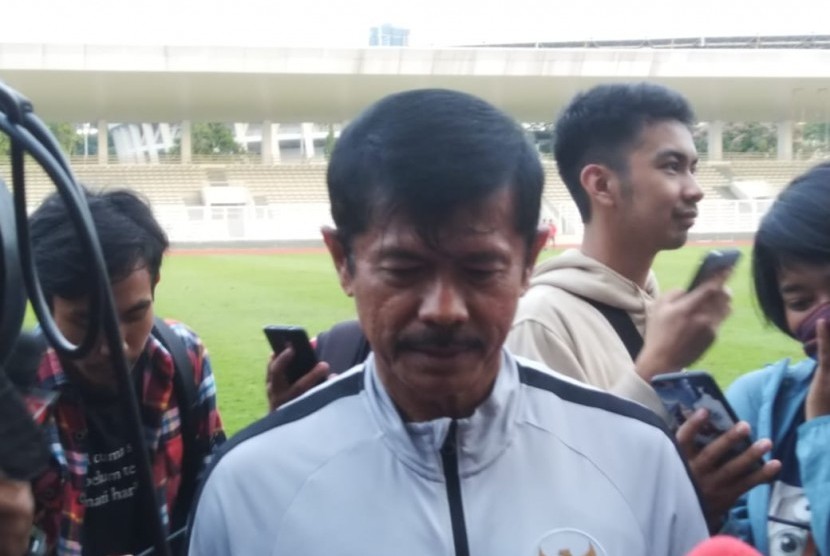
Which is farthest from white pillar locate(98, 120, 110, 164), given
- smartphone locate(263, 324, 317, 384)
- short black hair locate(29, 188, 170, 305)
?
smartphone locate(263, 324, 317, 384)

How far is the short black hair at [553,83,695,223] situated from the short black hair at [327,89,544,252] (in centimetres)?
117

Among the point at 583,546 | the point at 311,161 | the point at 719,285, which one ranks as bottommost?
the point at 311,161

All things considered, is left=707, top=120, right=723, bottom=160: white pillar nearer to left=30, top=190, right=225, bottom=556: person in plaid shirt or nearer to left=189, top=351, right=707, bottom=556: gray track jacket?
left=30, top=190, right=225, bottom=556: person in plaid shirt

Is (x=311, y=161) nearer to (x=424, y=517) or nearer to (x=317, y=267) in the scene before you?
(x=317, y=267)

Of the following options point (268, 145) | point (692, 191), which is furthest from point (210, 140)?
point (692, 191)

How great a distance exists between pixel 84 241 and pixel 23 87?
112ft

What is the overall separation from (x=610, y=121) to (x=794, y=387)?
981 millimetres

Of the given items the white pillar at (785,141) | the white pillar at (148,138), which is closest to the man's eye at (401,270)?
the white pillar at (785,141)

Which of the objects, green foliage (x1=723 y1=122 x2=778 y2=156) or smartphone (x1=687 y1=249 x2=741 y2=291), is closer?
smartphone (x1=687 y1=249 x2=741 y2=291)

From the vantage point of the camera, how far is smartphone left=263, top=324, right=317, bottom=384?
197cm

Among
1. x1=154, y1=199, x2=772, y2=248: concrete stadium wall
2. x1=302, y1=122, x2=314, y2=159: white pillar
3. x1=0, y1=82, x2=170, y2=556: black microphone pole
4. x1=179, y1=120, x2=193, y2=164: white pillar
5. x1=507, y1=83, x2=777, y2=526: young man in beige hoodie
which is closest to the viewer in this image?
x1=0, y1=82, x2=170, y2=556: black microphone pole

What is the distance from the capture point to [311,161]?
126 ft

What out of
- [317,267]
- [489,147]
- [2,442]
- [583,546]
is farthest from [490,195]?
[317,267]

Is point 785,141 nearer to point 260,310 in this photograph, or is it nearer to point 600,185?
point 260,310
